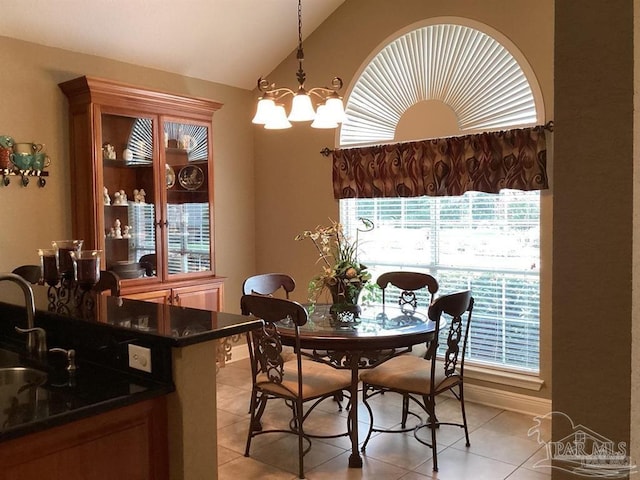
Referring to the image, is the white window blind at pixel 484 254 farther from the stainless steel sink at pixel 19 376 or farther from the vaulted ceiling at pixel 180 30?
the stainless steel sink at pixel 19 376

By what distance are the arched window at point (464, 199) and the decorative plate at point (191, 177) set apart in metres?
1.36

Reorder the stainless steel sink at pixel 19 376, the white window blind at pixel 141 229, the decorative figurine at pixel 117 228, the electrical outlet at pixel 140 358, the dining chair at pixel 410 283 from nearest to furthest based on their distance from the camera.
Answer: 1. the electrical outlet at pixel 140 358
2. the stainless steel sink at pixel 19 376
3. the dining chair at pixel 410 283
4. the decorative figurine at pixel 117 228
5. the white window blind at pixel 141 229

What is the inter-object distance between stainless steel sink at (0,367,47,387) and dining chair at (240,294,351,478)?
124 centimetres

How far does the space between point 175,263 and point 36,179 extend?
1167 millimetres

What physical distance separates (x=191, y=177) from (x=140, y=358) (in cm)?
304

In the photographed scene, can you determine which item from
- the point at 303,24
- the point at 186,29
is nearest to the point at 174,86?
the point at 186,29

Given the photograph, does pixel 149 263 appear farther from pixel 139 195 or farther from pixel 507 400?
pixel 507 400

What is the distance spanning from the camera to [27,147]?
3.83m

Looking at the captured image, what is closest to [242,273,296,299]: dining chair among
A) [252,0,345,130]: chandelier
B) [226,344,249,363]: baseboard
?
[252,0,345,130]: chandelier

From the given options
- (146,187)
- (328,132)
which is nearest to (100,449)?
(146,187)

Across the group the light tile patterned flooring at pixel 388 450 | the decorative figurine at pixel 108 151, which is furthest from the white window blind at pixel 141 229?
the light tile patterned flooring at pixel 388 450

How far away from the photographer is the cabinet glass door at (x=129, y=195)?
4.08 metres

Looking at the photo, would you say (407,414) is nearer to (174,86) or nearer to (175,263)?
(175,263)

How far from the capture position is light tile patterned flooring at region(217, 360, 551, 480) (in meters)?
3.09
